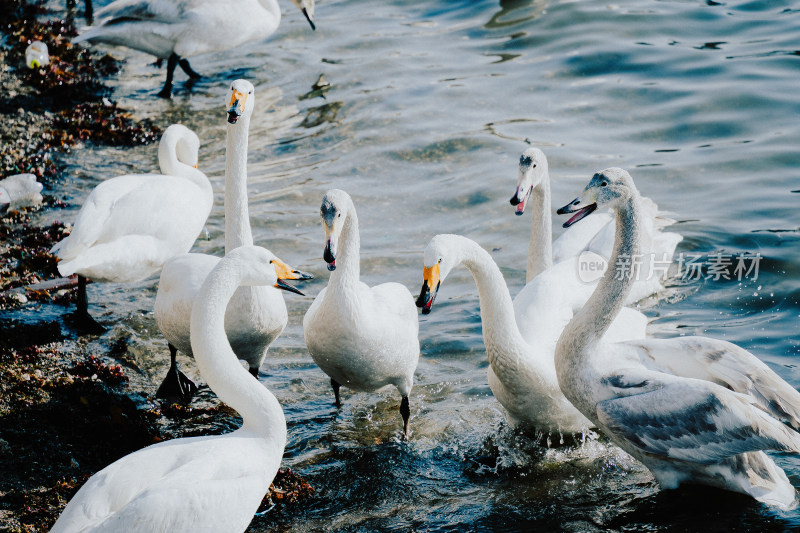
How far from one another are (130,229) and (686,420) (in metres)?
4.37

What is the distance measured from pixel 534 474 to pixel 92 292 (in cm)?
433

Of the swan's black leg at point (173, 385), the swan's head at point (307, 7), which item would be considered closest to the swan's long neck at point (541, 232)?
the swan's black leg at point (173, 385)

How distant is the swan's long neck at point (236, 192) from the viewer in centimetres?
683

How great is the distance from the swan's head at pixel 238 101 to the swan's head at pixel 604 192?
266 cm

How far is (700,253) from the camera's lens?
30.5 feet

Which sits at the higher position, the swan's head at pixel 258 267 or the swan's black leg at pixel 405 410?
the swan's head at pixel 258 267

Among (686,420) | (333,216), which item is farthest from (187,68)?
(686,420)

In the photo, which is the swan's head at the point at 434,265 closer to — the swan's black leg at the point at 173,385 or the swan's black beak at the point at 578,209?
the swan's black beak at the point at 578,209

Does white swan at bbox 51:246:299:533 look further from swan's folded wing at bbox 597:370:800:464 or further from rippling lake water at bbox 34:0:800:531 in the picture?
swan's folded wing at bbox 597:370:800:464

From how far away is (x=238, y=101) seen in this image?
23.4ft

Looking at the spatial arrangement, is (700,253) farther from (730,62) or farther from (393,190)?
(730,62)

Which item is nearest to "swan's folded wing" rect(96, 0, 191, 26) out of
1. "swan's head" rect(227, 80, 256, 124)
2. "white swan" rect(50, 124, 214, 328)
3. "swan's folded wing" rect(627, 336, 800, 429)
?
"white swan" rect(50, 124, 214, 328)

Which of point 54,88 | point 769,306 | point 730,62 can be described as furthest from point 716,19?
point 54,88

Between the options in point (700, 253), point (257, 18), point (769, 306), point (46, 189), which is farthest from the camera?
point (257, 18)
